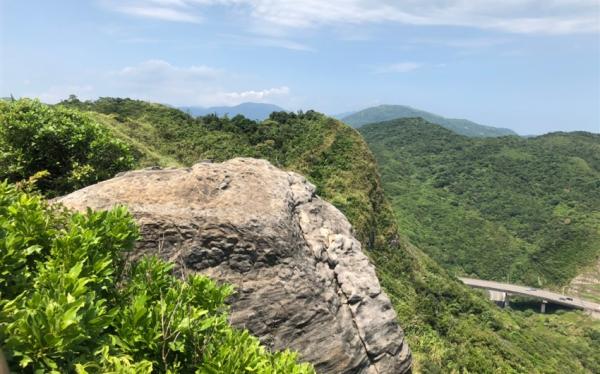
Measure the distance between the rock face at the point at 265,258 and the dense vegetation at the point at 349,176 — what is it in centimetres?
2085

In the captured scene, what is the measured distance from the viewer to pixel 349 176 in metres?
44.1

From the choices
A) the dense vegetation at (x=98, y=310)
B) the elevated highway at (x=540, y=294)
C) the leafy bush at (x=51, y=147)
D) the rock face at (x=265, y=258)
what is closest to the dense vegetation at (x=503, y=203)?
the elevated highway at (x=540, y=294)

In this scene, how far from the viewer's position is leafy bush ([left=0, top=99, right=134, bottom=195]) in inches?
445

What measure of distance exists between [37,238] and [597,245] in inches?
4933

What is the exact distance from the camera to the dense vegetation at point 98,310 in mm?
3477

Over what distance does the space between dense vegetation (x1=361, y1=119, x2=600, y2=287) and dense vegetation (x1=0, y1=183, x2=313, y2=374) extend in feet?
319

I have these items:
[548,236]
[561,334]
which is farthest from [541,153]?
[561,334]

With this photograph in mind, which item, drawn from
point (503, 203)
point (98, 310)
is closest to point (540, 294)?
point (503, 203)

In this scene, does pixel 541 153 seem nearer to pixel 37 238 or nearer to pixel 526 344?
pixel 526 344

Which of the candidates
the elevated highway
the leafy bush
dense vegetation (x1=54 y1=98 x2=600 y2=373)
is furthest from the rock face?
the elevated highway

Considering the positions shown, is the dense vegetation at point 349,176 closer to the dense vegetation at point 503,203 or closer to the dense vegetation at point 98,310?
the dense vegetation at point 98,310

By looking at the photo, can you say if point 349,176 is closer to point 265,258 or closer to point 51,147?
point 51,147

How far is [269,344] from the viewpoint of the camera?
8164mm

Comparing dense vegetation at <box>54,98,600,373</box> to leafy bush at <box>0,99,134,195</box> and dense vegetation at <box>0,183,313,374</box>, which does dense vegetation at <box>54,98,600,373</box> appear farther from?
dense vegetation at <box>0,183,313,374</box>
